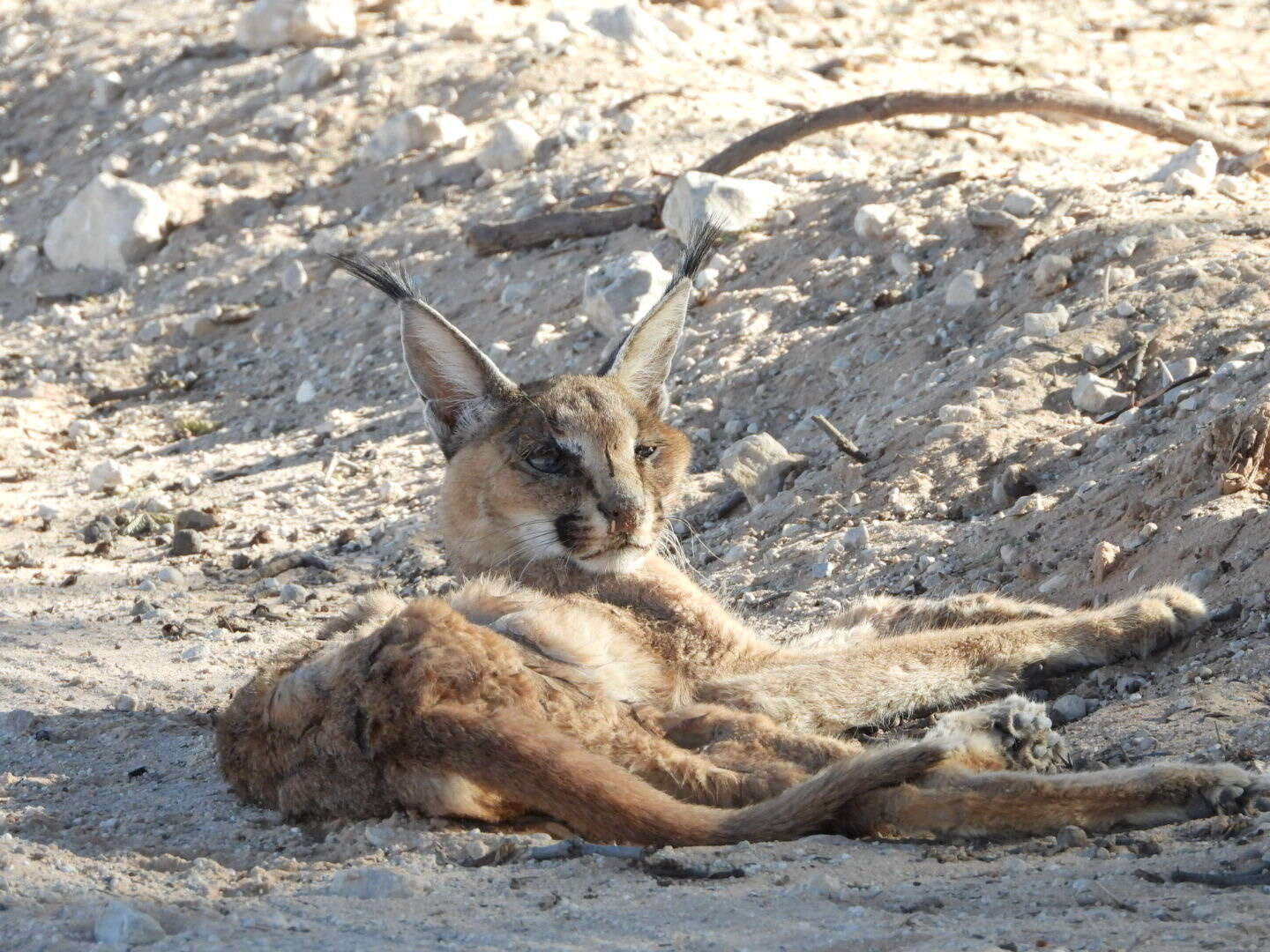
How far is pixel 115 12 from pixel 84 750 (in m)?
13.6

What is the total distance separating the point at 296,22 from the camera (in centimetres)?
1458

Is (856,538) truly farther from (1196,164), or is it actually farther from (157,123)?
(157,123)

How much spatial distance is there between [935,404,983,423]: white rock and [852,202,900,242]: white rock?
214 centimetres

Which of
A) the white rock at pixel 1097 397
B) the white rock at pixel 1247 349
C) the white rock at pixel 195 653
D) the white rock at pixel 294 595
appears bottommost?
the white rock at pixel 294 595

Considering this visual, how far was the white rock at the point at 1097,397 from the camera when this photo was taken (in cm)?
726

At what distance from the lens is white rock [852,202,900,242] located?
30.8 feet

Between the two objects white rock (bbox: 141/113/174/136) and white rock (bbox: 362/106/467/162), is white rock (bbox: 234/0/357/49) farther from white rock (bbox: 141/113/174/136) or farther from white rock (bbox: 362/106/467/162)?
white rock (bbox: 362/106/467/162)

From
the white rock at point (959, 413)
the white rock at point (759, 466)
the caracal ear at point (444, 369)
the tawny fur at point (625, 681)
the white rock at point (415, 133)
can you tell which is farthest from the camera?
the white rock at point (415, 133)

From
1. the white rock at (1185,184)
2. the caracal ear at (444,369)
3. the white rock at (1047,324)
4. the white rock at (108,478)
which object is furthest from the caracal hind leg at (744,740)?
the white rock at (108,478)

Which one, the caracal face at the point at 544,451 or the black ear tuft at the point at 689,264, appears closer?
the caracal face at the point at 544,451

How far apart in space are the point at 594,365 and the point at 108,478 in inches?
125

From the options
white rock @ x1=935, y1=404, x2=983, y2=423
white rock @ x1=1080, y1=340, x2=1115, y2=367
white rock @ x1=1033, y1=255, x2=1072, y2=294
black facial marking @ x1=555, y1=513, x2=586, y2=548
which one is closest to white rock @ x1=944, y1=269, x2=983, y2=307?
white rock @ x1=1033, y1=255, x2=1072, y2=294

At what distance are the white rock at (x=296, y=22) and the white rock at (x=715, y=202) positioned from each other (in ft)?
18.6

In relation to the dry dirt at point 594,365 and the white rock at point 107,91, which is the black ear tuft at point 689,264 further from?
the white rock at point 107,91
